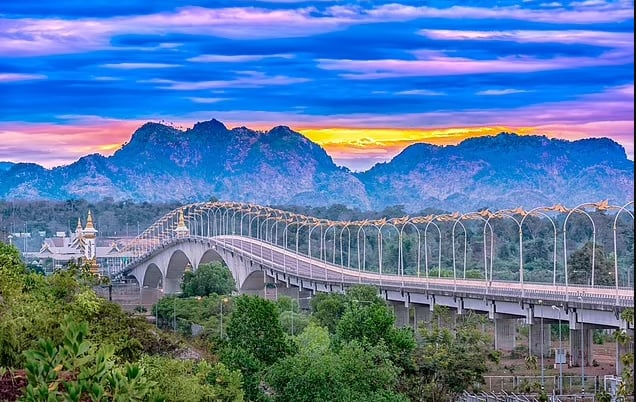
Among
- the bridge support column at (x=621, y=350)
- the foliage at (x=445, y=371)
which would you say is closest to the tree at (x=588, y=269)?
the bridge support column at (x=621, y=350)

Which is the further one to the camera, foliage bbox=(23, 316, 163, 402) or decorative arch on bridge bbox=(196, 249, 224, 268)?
decorative arch on bridge bbox=(196, 249, 224, 268)

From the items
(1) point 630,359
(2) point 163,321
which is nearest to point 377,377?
(1) point 630,359

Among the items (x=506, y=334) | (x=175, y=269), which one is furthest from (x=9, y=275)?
(x=175, y=269)

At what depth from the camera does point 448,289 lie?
8075cm

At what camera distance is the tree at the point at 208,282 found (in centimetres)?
12619

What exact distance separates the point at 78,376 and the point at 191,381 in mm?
11737

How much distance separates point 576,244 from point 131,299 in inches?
1921

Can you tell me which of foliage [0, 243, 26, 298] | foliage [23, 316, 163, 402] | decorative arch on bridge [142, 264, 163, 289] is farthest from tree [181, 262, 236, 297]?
foliage [23, 316, 163, 402]

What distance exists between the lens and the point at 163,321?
9219 cm

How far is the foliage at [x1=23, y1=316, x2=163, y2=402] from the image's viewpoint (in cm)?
1778

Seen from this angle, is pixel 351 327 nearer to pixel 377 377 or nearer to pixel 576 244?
pixel 377 377

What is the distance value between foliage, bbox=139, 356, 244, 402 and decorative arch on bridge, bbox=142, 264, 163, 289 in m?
137

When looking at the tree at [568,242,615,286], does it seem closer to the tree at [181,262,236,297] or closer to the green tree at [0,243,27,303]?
the tree at [181,262,236,297]

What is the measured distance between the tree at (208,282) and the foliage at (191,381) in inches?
3462
